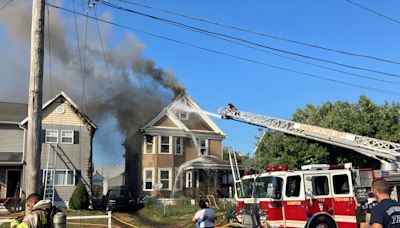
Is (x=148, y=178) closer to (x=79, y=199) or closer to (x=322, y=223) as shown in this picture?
(x=79, y=199)

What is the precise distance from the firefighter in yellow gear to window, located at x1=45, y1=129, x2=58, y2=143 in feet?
73.5

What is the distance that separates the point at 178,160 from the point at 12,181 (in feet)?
37.0

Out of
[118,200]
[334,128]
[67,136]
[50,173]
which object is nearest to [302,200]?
[334,128]

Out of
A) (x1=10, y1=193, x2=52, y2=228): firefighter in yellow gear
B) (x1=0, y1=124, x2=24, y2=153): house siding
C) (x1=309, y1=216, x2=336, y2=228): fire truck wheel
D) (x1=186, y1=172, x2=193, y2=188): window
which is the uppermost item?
(x1=0, y1=124, x2=24, y2=153): house siding

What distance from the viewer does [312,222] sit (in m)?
11.5

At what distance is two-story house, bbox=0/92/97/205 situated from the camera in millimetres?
25562

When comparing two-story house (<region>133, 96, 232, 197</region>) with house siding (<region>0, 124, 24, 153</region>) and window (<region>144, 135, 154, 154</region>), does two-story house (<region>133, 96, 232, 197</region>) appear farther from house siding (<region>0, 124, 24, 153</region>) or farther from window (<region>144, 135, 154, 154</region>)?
house siding (<region>0, 124, 24, 153</region>)

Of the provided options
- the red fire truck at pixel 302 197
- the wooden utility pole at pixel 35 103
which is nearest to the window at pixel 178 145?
the red fire truck at pixel 302 197

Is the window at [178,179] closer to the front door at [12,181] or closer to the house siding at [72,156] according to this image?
the house siding at [72,156]

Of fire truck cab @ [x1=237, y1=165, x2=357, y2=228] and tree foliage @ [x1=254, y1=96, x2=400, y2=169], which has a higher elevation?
tree foliage @ [x1=254, y1=96, x2=400, y2=169]

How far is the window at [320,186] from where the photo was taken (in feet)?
39.5

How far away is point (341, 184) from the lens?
12.2 meters

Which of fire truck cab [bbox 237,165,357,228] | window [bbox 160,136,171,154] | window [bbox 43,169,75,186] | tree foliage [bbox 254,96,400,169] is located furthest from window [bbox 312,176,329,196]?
window [bbox 160,136,171,154]

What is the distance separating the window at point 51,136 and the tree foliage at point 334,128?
12311 millimetres
